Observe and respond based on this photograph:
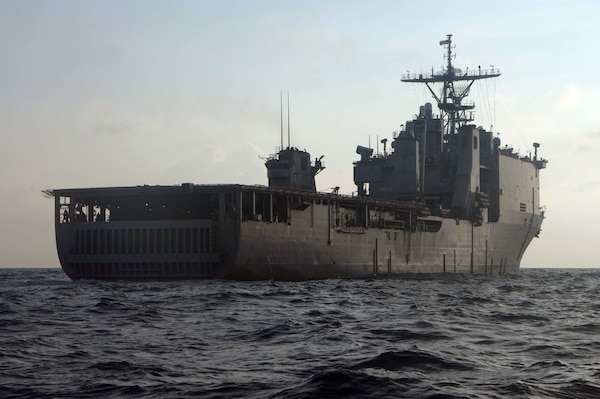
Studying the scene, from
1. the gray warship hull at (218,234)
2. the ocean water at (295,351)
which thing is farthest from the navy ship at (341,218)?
the ocean water at (295,351)

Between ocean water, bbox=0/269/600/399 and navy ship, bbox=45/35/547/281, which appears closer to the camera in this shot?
ocean water, bbox=0/269/600/399

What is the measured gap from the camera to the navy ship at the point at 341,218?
47.6 metres

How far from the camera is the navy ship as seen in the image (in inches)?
1875

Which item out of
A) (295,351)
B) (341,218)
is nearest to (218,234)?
(341,218)

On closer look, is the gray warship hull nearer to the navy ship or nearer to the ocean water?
the navy ship

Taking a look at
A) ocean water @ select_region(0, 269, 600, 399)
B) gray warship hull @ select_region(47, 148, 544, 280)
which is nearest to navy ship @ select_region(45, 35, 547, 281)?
gray warship hull @ select_region(47, 148, 544, 280)

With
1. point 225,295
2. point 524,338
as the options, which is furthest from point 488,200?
point 524,338

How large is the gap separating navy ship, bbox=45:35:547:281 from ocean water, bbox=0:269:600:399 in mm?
19050

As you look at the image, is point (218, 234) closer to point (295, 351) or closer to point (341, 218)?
point (341, 218)

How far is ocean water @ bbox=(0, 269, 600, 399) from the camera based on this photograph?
12414 mm

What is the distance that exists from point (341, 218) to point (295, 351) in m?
39.5

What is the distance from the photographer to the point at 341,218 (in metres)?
55.8

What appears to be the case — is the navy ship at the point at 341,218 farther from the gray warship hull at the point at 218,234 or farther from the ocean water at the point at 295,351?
the ocean water at the point at 295,351

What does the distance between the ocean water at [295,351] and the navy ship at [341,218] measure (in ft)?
62.5
